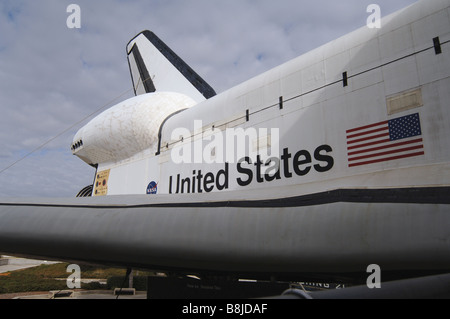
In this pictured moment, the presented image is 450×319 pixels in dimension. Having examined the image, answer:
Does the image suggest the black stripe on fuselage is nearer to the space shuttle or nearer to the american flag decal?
the space shuttle

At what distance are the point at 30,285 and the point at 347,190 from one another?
1242 centimetres

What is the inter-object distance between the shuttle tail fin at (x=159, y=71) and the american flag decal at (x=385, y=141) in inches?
213

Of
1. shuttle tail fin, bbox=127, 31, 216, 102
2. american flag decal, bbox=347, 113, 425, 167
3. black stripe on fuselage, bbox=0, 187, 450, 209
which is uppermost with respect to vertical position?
shuttle tail fin, bbox=127, 31, 216, 102

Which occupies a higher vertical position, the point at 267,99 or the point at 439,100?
the point at 267,99

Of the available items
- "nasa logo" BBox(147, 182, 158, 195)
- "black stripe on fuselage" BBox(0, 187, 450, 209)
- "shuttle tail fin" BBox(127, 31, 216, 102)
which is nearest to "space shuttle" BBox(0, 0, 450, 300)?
"black stripe on fuselage" BBox(0, 187, 450, 209)

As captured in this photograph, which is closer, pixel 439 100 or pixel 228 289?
pixel 439 100

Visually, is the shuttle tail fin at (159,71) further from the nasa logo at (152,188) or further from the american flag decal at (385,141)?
the american flag decal at (385,141)

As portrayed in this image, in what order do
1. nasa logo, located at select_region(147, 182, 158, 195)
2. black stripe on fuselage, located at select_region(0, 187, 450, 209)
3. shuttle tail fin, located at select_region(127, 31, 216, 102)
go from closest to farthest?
black stripe on fuselage, located at select_region(0, 187, 450, 209) < nasa logo, located at select_region(147, 182, 158, 195) < shuttle tail fin, located at select_region(127, 31, 216, 102)

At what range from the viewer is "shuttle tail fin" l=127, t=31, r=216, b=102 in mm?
7945

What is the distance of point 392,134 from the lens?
8.71ft

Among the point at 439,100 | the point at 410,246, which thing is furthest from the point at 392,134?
the point at 410,246

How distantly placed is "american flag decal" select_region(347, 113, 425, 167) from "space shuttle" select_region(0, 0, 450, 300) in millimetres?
10
